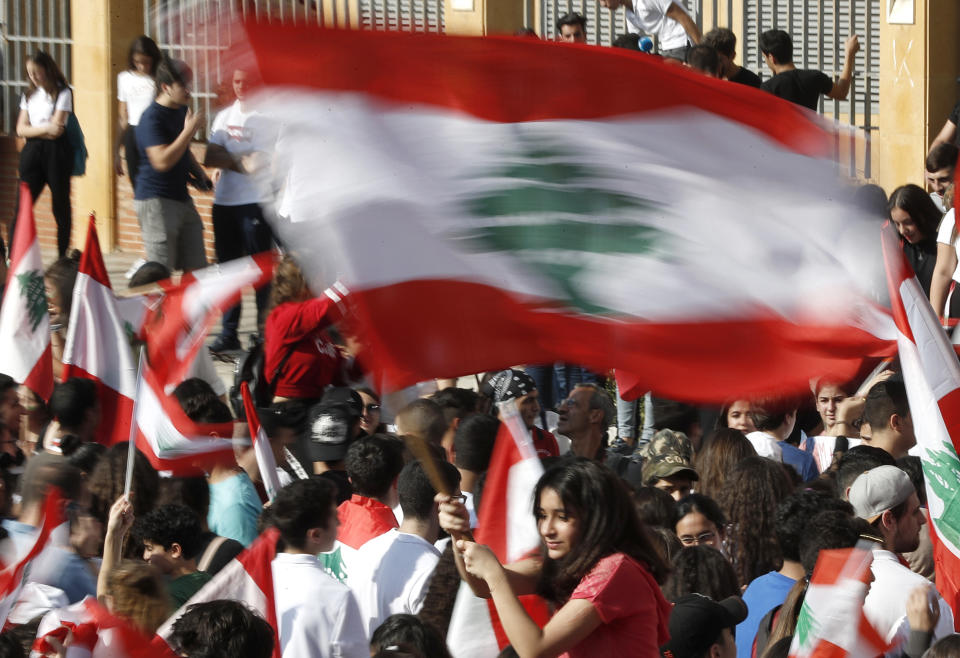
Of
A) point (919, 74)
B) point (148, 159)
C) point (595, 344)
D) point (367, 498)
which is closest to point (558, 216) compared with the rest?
point (595, 344)

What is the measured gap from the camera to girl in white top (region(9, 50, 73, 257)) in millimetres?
13562

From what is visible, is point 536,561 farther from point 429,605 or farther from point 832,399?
point 832,399

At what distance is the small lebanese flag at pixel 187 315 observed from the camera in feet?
28.4

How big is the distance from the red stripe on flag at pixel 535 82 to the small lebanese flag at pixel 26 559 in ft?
5.95

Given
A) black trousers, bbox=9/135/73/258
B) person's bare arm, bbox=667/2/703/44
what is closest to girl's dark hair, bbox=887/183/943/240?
person's bare arm, bbox=667/2/703/44

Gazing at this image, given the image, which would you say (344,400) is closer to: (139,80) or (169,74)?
(169,74)

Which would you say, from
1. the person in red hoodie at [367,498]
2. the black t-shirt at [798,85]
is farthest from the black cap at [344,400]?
the black t-shirt at [798,85]

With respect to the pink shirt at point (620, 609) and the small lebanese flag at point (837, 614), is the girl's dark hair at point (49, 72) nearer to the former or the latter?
the pink shirt at point (620, 609)

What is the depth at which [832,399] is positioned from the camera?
8391 millimetres

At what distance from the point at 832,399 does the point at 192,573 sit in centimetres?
376

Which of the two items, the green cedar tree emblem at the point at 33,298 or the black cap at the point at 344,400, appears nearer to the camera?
the black cap at the point at 344,400

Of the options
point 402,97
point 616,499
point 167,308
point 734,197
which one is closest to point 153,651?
point 616,499

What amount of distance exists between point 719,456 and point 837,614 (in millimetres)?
2693

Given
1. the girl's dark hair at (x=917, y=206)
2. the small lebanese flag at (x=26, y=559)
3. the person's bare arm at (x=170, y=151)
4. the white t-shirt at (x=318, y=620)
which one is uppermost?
the person's bare arm at (x=170, y=151)
